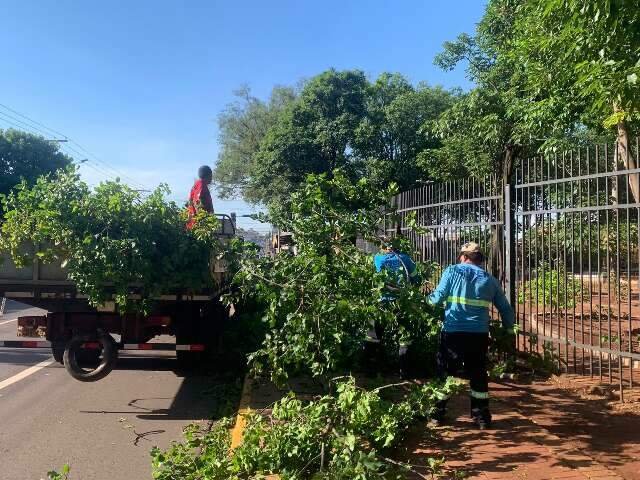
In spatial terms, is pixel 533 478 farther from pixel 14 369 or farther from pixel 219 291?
pixel 14 369

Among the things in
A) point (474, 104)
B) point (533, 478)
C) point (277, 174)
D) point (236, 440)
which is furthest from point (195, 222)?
point (277, 174)

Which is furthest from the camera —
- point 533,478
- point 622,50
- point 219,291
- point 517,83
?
point 517,83

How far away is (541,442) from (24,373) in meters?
6.76

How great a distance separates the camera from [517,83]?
1191 cm

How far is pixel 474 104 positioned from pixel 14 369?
9.83 m

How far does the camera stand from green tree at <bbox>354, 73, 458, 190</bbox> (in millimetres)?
22080

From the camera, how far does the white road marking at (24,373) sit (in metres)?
7.32

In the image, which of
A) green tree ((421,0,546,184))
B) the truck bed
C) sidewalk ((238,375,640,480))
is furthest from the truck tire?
green tree ((421,0,546,184))


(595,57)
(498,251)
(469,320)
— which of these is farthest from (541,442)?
(595,57)

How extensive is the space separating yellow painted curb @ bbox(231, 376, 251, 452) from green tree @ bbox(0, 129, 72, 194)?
945 inches

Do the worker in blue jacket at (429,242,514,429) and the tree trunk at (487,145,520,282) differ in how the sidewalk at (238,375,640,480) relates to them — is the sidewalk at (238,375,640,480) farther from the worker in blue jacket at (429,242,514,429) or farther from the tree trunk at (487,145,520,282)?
the tree trunk at (487,145,520,282)

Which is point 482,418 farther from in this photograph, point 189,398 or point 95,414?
point 95,414

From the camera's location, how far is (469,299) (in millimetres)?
4703

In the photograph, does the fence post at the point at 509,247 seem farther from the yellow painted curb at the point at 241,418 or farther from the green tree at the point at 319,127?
the green tree at the point at 319,127
